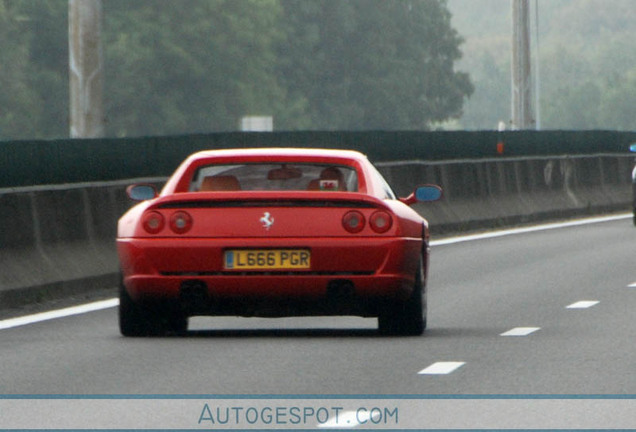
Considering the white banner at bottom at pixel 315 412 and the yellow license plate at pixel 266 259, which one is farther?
the yellow license plate at pixel 266 259

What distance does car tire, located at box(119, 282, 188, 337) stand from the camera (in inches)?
477

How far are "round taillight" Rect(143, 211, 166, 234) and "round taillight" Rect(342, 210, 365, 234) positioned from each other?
114 cm

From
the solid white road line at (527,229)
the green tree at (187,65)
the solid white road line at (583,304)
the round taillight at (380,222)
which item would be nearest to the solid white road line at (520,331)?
the round taillight at (380,222)

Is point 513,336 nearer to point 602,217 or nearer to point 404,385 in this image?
point 404,385

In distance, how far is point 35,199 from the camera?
1617 cm

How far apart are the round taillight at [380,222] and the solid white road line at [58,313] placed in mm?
3053

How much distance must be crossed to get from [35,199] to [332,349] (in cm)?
527

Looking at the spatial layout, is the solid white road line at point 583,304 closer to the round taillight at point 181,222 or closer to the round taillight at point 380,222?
the round taillight at point 380,222

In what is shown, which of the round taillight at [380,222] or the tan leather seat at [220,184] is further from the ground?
the tan leather seat at [220,184]

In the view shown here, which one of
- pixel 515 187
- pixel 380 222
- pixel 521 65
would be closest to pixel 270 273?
pixel 380 222

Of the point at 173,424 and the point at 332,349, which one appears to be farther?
the point at 332,349

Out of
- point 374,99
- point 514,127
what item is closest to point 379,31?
point 374,99

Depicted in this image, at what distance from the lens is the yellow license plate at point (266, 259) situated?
1167 cm

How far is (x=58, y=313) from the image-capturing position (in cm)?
1454
